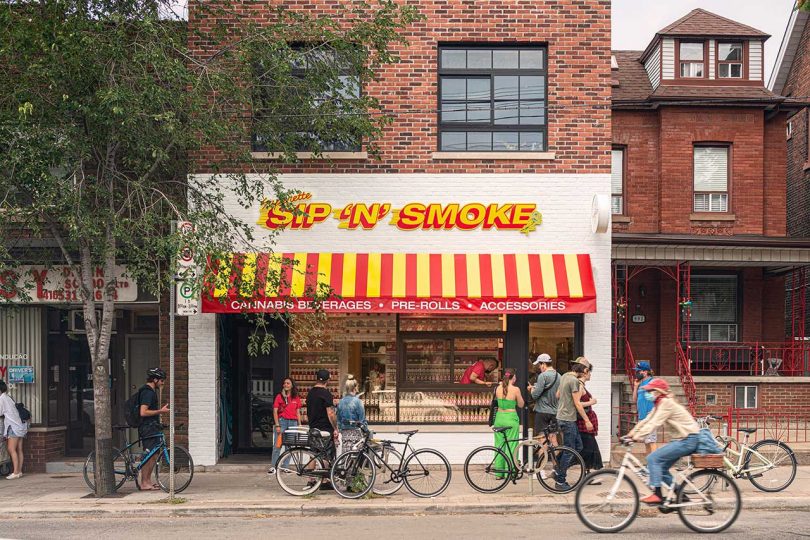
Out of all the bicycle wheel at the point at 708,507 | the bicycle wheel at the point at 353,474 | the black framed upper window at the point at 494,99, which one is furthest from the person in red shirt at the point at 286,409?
the bicycle wheel at the point at 708,507

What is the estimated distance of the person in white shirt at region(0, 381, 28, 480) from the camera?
13406 millimetres

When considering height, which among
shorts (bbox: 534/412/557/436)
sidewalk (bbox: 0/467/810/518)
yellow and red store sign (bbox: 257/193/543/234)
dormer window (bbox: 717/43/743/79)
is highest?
dormer window (bbox: 717/43/743/79)

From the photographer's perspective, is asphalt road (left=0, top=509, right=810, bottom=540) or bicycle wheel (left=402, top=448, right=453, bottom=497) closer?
asphalt road (left=0, top=509, right=810, bottom=540)

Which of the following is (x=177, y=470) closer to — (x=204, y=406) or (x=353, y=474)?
(x=204, y=406)

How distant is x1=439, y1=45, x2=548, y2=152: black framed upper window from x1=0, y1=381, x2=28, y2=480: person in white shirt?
331 inches

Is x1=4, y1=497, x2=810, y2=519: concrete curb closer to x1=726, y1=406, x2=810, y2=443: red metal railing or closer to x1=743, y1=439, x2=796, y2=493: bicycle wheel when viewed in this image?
x1=743, y1=439, x2=796, y2=493: bicycle wheel

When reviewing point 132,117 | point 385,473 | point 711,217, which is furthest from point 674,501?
point 711,217

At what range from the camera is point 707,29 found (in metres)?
20.5

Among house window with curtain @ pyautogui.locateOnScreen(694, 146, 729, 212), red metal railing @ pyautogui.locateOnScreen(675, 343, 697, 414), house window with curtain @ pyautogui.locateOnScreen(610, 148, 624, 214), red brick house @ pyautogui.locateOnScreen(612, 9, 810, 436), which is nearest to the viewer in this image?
red metal railing @ pyautogui.locateOnScreen(675, 343, 697, 414)

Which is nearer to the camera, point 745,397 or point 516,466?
point 516,466

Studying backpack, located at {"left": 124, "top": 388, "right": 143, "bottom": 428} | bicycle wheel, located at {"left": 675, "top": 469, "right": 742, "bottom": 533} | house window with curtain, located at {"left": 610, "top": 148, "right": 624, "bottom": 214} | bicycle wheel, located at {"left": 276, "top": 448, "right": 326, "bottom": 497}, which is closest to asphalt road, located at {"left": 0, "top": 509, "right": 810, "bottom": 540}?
bicycle wheel, located at {"left": 675, "top": 469, "right": 742, "bottom": 533}

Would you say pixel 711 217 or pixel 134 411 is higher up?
pixel 711 217

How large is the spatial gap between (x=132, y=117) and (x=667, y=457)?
7.76 metres

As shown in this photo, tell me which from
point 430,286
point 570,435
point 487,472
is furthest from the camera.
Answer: point 430,286
